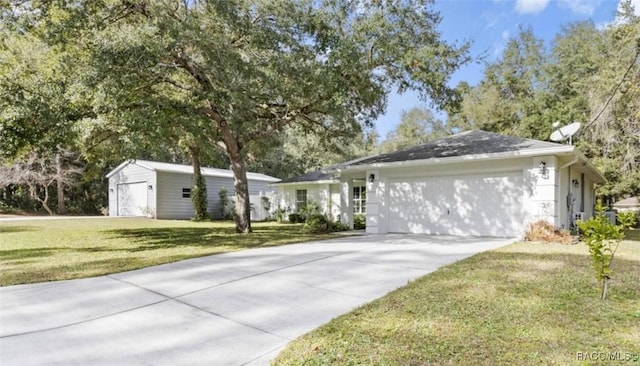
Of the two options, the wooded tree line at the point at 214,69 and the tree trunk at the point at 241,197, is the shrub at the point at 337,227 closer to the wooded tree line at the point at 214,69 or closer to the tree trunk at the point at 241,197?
the tree trunk at the point at 241,197

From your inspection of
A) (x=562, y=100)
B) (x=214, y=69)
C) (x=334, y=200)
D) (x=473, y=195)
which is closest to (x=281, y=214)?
(x=334, y=200)

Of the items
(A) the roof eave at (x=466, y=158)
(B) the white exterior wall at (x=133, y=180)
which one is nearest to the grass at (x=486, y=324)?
(A) the roof eave at (x=466, y=158)

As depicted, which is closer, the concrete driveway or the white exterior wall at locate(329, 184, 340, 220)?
the concrete driveway

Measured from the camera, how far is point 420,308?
4.14m

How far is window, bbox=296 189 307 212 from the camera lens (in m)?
19.1

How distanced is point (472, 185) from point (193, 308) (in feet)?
30.6

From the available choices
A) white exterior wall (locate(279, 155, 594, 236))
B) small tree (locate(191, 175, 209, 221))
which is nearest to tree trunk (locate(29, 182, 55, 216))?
small tree (locate(191, 175, 209, 221))

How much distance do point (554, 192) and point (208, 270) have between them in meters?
8.76

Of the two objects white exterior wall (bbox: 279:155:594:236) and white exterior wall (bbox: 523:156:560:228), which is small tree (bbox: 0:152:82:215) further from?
white exterior wall (bbox: 523:156:560:228)

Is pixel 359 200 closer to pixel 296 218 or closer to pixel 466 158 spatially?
pixel 296 218

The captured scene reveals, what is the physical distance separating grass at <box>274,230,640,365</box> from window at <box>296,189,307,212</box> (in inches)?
536

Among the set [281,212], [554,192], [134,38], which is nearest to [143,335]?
[134,38]

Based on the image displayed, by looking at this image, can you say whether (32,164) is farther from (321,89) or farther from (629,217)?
(629,217)

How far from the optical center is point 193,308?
171 inches
